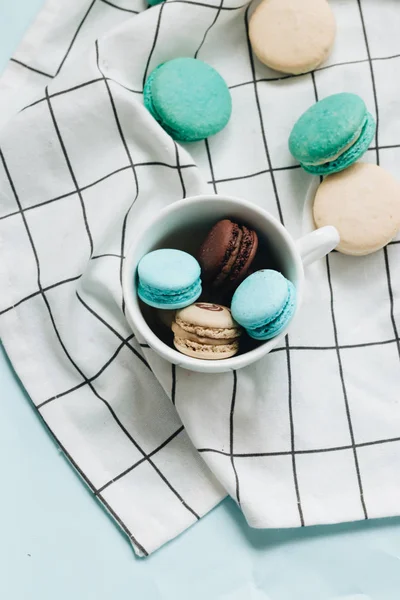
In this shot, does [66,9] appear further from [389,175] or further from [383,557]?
[383,557]

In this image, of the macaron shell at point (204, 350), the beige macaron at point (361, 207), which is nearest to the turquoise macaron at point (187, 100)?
the beige macaron at point (361, 207)

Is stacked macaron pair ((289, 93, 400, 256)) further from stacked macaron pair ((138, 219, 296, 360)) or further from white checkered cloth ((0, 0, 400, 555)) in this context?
stacked macaron pair ((138, 219, 296, 360))

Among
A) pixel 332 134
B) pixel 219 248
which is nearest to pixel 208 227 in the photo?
pixel 219 248

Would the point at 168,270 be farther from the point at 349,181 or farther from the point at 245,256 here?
the point at 349,181

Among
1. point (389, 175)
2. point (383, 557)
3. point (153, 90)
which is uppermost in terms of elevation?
point (153, 90)

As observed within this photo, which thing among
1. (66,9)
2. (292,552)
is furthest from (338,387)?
(66,9)
